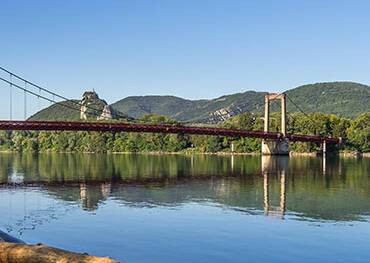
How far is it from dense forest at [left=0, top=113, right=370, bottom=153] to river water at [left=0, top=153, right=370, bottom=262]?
75.8m

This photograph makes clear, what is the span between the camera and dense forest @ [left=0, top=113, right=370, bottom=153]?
119750mm

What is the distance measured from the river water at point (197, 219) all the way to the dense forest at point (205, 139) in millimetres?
75780

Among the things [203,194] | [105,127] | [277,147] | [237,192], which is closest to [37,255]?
[203,194]

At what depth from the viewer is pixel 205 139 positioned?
132m

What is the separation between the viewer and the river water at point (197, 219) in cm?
2003

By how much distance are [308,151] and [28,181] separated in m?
81.3

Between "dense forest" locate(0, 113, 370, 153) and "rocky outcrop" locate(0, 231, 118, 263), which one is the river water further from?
"dense forest" locate(0, 113, 370, 153)

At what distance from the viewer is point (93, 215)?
28719 millimetres

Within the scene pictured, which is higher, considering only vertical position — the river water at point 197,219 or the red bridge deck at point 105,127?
the red bridge deck at point 105,127

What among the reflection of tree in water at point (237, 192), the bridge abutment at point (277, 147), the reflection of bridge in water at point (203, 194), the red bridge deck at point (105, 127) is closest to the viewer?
the reflection of bridge in water at point (203, 194)

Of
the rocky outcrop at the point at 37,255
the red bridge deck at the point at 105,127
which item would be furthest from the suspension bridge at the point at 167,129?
the rocky outcrop at the point at 37,255

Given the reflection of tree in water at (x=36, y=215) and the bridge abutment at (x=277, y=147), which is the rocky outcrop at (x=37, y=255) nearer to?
the reflection of tree in water at (x=36, y=215)

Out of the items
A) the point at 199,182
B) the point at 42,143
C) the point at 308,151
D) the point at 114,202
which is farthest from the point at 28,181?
the point at 42,143

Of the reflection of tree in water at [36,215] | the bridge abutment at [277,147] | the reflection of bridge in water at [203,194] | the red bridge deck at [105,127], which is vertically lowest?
the reflection of tree in water at [36,215]
